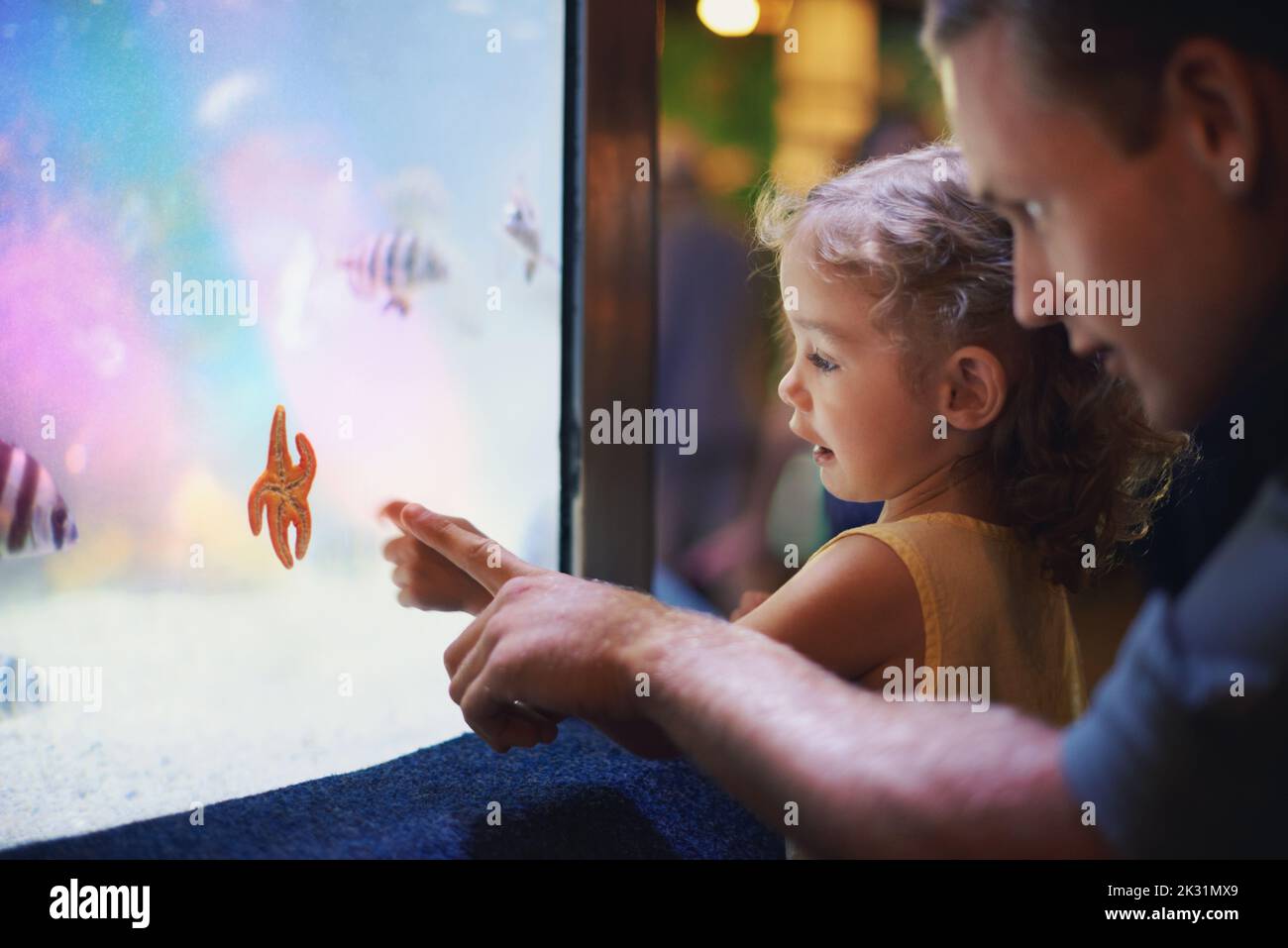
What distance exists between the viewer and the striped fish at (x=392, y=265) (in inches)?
48.7

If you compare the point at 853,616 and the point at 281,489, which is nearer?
the point at 853,616

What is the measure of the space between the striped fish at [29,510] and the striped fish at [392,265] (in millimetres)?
393

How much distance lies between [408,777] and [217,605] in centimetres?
32

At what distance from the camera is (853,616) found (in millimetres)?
985

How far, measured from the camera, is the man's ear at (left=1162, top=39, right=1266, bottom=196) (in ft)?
2.13

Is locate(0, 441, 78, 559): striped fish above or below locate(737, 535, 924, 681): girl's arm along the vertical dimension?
above

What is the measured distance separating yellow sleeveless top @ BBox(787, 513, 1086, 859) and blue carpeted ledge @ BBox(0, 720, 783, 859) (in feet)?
0.39

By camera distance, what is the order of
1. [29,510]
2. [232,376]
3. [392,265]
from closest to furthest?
[29,510] → [232,376] → [392,265]

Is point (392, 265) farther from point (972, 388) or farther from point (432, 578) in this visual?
point (972, 388)

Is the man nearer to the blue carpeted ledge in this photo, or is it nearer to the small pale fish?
the blue carpeted ledge

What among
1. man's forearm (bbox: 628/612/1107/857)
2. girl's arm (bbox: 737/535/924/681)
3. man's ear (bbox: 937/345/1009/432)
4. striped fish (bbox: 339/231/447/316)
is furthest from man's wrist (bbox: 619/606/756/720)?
striped fish (bbox: 339/231/447/316)

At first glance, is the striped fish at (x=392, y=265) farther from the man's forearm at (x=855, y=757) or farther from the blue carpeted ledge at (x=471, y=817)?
the man's forearm at (x=855, y=757)

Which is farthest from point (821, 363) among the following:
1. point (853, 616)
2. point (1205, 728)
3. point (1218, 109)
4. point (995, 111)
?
point (1205, 728)

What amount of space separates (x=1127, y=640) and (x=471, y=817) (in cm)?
56
